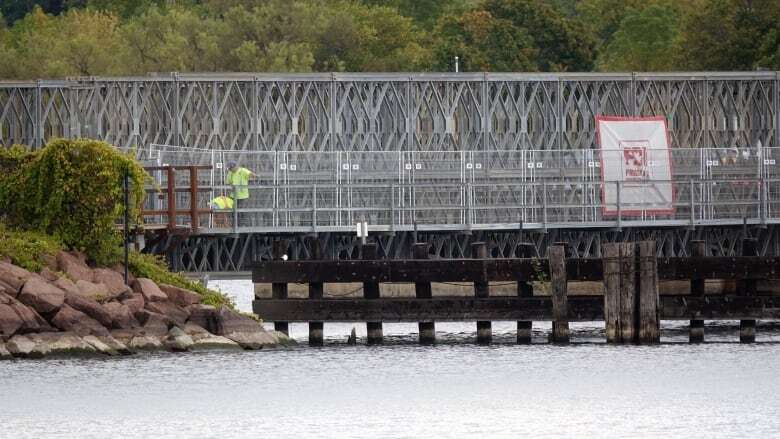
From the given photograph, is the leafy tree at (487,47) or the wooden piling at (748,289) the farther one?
the leafy tree at (487,47)

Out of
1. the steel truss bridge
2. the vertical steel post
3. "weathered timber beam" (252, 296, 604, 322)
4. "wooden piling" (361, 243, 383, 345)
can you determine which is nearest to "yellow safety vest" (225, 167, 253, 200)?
the steel truss bridge

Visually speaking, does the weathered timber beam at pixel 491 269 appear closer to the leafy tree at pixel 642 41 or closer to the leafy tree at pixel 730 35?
the leafy tree at pixel 730 35

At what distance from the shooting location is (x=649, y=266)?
216ft

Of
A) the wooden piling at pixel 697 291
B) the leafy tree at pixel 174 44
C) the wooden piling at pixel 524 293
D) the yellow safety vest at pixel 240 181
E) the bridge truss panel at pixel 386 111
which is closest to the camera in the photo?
the wooden piling at pixel 697 291

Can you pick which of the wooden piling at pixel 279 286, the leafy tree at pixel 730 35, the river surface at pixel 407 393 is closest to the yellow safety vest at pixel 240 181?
the wooden piling at pixel 279 286

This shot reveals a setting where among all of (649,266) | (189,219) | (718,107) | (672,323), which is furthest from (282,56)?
(649,266)

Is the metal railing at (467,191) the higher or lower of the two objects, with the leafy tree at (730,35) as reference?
lower

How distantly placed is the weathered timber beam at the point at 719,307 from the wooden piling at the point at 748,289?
1.55 feet

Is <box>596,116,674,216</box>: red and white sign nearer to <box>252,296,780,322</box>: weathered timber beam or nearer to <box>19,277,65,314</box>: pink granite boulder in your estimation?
<box>252,296,780,322</box>: weathered timber beam

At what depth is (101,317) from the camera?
63.8m

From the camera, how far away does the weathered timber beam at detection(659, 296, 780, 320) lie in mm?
67375

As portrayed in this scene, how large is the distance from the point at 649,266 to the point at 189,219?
14721 millimetres

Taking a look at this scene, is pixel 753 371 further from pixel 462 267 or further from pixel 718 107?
pixel 718 107

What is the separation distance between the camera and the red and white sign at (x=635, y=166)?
8094 centimetres
